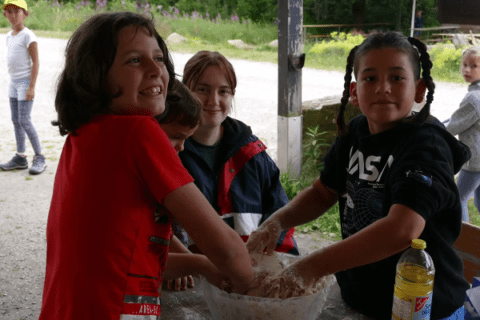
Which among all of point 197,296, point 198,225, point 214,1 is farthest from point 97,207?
point 214,1

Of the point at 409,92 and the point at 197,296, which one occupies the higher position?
the point at 409,92

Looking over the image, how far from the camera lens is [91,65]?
1.02 meters

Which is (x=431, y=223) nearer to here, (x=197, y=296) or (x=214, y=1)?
(x=197, y=296)

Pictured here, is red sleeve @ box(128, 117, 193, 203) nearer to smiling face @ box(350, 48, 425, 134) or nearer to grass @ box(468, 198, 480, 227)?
smiling face @ box(350, 48, 425, 134)

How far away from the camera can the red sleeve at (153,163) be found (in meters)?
0.93

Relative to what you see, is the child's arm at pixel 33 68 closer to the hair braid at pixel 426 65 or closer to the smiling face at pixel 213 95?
the smiling face at pixel 213 95

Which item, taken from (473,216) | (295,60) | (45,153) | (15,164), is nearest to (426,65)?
(295,60)

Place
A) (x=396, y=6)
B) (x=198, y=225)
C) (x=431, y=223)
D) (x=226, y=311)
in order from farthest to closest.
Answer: (x=396, y=6)
(x=431, y=223)
(x=226, y=311)
(x=198, y=225)

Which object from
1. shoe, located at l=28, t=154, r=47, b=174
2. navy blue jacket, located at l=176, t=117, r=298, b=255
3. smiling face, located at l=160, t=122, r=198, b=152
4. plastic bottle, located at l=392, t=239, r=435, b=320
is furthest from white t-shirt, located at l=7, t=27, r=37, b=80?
plastic bottle, located at l=392, t=239, r=435, b=320

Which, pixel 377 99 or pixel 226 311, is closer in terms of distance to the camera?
pixel 226 311

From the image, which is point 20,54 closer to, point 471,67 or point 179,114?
point 179,114

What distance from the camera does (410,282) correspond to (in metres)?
1.03

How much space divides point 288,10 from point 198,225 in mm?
3171

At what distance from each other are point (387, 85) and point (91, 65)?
0.76m
